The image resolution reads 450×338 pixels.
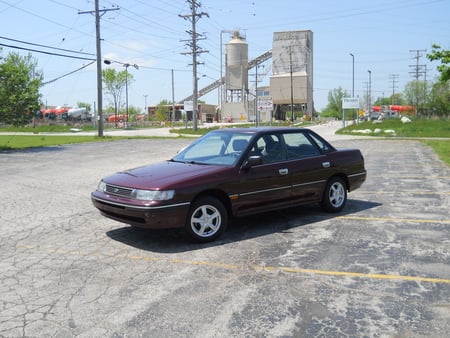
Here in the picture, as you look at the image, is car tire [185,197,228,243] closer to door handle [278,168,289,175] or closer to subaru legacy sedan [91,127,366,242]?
subaru legacy sedan [91,127,366,242]

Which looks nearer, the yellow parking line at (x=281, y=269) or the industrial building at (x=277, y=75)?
the yellow parking line at (x=281, y=269)

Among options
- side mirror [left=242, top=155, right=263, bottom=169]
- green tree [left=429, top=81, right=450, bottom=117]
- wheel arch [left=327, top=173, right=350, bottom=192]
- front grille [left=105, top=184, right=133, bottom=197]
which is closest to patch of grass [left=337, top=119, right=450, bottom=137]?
green tree [left=429, top=81, right=450, bottom=117]

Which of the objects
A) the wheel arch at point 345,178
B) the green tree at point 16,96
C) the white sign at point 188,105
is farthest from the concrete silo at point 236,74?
the wheel arch at point 345,178

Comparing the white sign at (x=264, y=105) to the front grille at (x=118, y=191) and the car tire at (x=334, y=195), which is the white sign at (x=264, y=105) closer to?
the car tire at (x=334, y=195)

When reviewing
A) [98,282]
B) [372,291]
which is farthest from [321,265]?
[98,282]

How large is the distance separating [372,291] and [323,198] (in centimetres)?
346

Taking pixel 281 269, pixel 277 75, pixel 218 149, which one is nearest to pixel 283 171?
pixel 218 149

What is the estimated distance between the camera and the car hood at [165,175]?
5910 mm

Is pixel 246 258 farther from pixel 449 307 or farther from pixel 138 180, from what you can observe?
pixel 449 307

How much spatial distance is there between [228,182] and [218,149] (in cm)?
100

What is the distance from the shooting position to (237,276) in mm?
4898

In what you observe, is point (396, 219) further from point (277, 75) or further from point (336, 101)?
point (336, 101)

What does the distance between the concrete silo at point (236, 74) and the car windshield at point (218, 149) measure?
86.9m

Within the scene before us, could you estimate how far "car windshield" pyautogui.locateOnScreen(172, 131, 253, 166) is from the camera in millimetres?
6805
